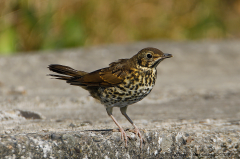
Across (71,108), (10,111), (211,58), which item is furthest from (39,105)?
(211,58)

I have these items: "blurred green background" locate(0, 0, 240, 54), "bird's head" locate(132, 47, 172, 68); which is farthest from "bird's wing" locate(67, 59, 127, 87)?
"blurred green background" locate(0, 0, 240, 54)

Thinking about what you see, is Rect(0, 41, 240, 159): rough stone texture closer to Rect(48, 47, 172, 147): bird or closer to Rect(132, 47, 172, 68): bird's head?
Rect(48, 47, 172, 147): bird

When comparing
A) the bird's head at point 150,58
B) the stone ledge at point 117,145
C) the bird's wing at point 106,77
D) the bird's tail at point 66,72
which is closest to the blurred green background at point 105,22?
the bird's tail at point 66,72

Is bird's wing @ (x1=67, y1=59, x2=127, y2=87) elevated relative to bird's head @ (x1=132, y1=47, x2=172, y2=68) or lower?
lower

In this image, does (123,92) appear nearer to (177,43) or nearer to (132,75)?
(132,75)

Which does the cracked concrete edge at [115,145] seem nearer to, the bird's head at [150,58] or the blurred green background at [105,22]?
the bird's head at [150,58]

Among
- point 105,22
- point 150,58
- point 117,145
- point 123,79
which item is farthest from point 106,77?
point 105,22
